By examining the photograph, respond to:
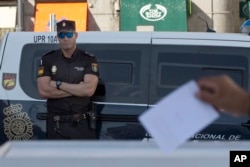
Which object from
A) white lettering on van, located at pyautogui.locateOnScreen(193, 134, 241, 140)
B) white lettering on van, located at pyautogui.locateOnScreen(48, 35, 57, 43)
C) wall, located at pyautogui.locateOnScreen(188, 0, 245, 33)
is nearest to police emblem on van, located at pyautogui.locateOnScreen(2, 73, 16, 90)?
white lettering on van, located at pyautogui.locateOnScreen(48, 35, 57, 43)

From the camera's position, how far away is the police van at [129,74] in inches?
151

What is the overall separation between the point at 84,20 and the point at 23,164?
1066cm

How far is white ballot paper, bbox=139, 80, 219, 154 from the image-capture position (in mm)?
1523

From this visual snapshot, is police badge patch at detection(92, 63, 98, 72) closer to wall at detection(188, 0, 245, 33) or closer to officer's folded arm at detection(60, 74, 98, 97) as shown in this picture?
officer's folded arm at detection(60, 74, 98, 97)

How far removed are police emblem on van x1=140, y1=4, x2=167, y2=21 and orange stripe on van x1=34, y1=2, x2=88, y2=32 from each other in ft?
4.73

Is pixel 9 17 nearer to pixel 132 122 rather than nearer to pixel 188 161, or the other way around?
pixel 132 122

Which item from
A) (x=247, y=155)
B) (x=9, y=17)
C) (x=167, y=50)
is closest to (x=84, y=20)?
(x=9, y=17)

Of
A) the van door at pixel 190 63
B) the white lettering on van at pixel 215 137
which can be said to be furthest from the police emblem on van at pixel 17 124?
the white lettering on van at pixel 215 137

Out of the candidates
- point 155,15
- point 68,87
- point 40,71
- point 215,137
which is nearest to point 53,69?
point 40,71

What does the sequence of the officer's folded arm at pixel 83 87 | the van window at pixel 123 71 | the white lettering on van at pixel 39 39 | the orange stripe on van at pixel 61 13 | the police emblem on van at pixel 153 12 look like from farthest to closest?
1. the orange stripe on van at pixel 61 13
2. the police emblem on van at pixel 153 12
3. the white lettering on van at pixel 39 39
4. the van window at pixel 123 71
5. the officer's folded arm at pixel 83 87

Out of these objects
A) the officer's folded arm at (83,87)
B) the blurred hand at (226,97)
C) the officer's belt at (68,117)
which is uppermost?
the officer's folded arm at (83,87)

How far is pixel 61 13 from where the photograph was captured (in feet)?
41.5

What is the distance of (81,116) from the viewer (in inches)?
150

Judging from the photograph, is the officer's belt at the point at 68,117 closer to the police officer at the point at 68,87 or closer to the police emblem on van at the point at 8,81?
the police officer at the point at 68,87
